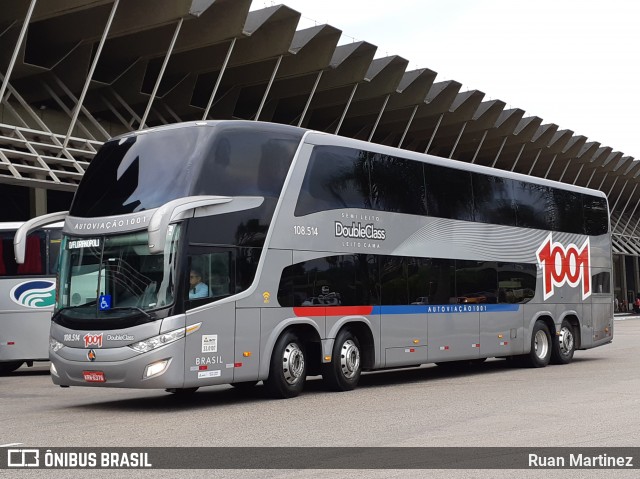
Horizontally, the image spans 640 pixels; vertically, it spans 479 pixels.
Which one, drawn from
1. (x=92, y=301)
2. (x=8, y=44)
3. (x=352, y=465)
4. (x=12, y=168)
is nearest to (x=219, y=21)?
(x=8, y=44)

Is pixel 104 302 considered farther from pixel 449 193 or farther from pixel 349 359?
pixel 449 193

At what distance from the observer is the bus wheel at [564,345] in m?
20.8

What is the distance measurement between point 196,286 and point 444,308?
613 centimetres

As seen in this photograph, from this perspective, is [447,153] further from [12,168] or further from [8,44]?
[12,168]

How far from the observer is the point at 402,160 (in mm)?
16547

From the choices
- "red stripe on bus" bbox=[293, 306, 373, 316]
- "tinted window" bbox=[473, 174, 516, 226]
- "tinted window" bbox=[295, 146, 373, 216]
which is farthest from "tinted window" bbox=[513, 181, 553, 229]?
"red stripe on bus" bbox=[293, 306, 373, 316]

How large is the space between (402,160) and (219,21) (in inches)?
710

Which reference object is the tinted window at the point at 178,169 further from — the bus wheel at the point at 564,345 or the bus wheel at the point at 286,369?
the bus wheel at the point at 564,345

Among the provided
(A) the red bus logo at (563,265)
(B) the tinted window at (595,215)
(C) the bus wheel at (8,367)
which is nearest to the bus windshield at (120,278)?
(C) the bus wheel at (8,367)

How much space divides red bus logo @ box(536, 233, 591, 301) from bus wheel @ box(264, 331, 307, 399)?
317 inches

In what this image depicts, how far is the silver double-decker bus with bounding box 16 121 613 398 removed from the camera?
1230 cm

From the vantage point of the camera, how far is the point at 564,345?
2106 cm

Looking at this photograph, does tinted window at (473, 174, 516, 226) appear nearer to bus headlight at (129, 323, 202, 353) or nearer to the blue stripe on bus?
the blue stripe on bus

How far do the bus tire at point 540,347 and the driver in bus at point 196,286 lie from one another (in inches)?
373
